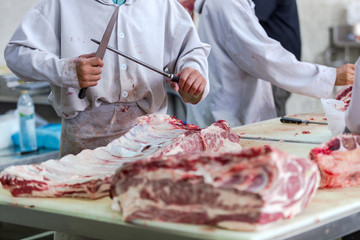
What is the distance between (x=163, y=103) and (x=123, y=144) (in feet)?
2.10

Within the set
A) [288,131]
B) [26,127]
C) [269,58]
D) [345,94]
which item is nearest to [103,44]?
[288,131]

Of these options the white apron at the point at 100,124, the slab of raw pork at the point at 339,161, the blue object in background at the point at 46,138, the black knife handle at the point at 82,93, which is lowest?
the blue object in background at the point at 46,138

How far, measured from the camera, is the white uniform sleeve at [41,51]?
2359mm

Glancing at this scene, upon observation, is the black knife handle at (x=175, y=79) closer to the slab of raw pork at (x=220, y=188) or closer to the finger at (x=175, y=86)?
the finger at (x=175, y=86)

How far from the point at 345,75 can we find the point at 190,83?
140 centimetres

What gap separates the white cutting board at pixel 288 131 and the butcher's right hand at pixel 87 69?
38.7 inches

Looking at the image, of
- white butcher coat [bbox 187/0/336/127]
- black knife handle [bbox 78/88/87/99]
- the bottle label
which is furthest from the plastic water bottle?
black knife handle [bbox 78/88/87/99]

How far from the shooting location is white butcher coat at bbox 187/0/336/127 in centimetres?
354

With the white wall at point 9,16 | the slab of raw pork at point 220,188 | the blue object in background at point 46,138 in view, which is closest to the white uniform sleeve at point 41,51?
the slab of raw pork at point 220,188

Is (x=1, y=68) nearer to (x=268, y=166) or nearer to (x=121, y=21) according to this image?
(x=121, y=21)

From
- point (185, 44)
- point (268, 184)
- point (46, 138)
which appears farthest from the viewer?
point (46, 138)

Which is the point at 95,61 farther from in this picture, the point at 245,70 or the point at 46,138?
the point at 46,138

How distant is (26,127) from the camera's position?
406 cm

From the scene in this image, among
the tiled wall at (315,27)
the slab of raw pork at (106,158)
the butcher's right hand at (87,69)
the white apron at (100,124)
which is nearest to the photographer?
the slab of raw pork at (106,158)
